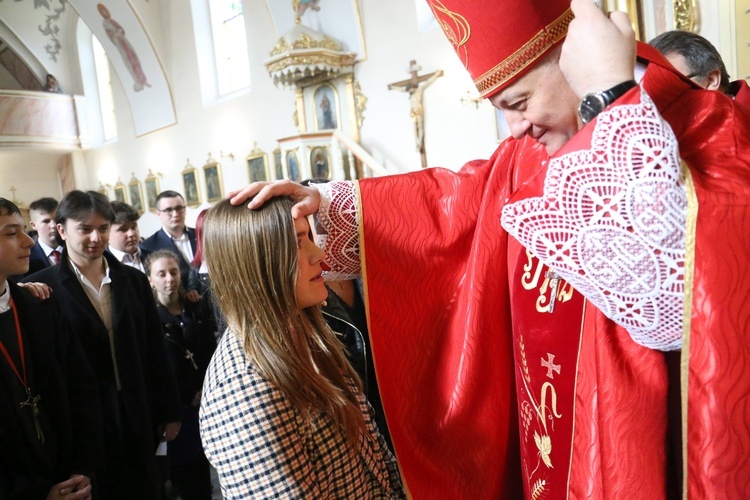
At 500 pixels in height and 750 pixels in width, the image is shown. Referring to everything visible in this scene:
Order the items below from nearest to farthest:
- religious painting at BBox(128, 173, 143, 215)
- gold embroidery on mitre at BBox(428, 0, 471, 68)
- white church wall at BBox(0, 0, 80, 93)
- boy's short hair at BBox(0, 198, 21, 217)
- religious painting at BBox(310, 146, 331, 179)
Answer: 1. gold embroidery on mitre at BBox(428, 0, 471, 68)
2. boy's short hair at BBox(0, 198, 21, 217)
3. religious painting at BBox(310, 146, 331, 179)
4. white church wall at BBox(0, 0, 80, 93)
5. religious painting at BBox(128, 173, 143, 215)

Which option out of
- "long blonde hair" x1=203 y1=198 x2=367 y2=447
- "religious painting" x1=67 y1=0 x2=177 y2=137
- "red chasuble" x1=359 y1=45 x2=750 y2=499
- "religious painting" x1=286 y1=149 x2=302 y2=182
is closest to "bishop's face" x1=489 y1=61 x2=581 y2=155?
"red chasuble" x1=359 y1=45 x2=750 y2=499

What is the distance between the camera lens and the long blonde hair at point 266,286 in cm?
129

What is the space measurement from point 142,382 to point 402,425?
5.93ft

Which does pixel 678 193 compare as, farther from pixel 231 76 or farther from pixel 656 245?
pixel 231 76

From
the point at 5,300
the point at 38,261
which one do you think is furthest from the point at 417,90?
the point at 5,300

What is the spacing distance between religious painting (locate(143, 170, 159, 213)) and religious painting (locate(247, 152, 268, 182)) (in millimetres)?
3634

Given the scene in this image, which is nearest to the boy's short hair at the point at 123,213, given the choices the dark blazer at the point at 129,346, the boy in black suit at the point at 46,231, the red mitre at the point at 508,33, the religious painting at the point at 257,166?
Answer: the boy in black suit at the point at 46,231

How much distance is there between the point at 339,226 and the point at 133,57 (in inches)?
517

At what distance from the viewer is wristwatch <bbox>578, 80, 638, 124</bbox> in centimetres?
84

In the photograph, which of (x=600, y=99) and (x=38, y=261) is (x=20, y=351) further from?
(x=38, y=261)

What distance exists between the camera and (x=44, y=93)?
14422mm

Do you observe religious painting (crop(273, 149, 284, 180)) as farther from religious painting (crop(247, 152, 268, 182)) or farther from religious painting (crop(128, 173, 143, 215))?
religious painting (crop(128, 173, 143, 215))

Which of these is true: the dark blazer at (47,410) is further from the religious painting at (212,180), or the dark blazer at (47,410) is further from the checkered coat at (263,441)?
the religious painting at (212,180)

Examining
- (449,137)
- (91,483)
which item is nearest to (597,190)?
(91,483)
